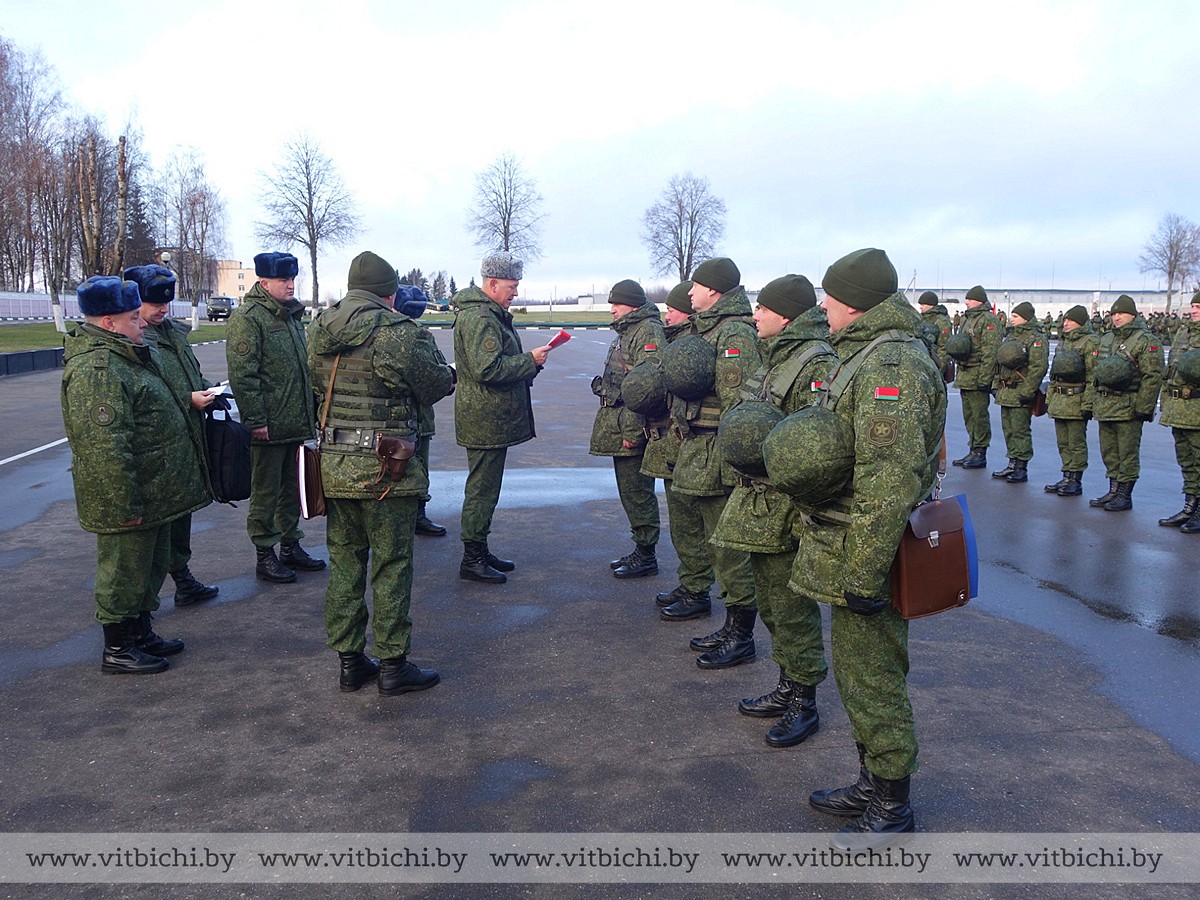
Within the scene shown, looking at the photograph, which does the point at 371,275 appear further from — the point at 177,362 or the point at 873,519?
the point at 873,519

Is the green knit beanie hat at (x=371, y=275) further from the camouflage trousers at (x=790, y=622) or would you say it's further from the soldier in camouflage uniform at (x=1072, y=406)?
the soldier in camouflage uniform at (x=1072, y=406)

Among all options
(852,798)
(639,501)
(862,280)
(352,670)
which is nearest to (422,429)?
(639,501)

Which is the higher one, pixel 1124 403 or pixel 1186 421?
pixel 1124 403

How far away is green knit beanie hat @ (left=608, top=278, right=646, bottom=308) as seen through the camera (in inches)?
264

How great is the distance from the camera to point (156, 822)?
11.2 feet

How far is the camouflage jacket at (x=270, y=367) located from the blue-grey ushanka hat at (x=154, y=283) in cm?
61

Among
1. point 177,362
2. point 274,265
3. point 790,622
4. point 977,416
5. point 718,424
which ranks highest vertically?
point 274,265

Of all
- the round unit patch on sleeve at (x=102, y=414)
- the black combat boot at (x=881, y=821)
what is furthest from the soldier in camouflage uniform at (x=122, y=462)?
the black combat boot at (x=881, y=821)

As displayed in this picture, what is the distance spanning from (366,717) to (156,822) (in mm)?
1071

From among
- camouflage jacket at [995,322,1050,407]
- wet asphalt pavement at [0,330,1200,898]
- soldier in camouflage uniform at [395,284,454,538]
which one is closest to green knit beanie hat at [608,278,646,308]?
soldier in camouflage uniform at [395,284,454,538]

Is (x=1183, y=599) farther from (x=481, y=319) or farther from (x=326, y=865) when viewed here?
(x=326, y=865)

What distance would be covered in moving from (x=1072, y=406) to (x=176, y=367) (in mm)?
8916

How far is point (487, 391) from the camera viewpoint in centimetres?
646

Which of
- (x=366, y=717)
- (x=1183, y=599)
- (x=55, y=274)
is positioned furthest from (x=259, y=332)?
(x=55, y=274)
